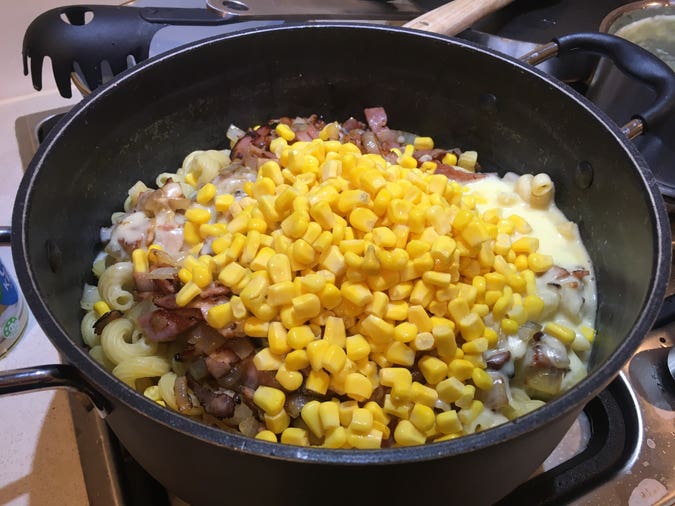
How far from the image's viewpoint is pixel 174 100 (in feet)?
4.57

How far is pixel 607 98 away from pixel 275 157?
98cm

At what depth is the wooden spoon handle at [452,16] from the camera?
1.56m

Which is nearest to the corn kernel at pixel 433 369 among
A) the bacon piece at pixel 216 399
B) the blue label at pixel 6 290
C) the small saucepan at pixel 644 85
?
the bacon piece at pixel 216 399

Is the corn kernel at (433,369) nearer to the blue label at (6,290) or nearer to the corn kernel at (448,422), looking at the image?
the corn kernel at (448,422)

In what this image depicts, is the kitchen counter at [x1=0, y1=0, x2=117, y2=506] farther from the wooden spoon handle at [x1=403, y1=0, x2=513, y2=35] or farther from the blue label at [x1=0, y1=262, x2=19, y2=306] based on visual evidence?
the wooden spoon handle at [x1=403, y1=0, x2=513, y2=35]

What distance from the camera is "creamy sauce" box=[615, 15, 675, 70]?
188 cm

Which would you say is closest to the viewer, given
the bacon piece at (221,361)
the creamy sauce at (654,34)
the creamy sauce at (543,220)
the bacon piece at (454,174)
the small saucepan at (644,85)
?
the bacon piece at (221,361)

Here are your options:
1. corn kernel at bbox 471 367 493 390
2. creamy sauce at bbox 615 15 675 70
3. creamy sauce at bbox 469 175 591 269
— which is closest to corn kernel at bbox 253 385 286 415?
corn kernel at bbox 471 367 493 390

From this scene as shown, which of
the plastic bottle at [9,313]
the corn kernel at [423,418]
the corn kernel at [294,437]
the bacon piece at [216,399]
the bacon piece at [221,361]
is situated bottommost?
the plastic bottle at [9,313]

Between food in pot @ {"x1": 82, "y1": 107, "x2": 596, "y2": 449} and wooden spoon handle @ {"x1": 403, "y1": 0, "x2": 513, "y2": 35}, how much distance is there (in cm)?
47

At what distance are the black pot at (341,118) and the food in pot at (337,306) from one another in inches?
4.1

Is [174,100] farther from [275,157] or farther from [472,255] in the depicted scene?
[472,255]

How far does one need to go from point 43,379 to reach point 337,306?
1.58ft

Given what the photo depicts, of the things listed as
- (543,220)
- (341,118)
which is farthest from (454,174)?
(341,118)
